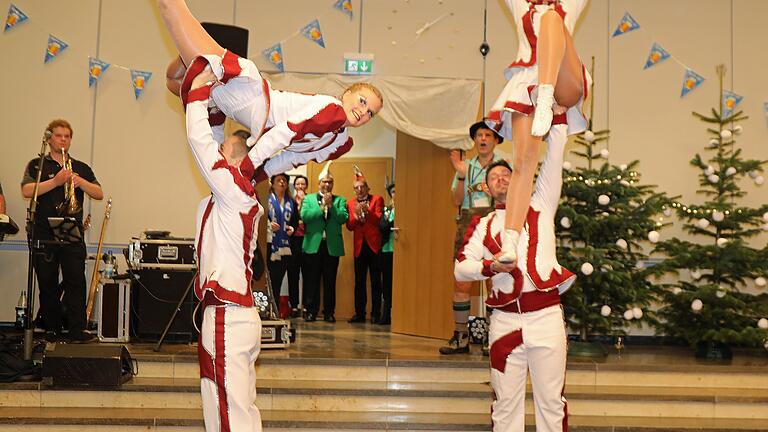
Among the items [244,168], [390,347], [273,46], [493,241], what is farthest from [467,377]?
[273,46]

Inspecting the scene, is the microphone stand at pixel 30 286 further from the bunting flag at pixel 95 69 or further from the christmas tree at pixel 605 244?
the christmas tree at pixel 605 244

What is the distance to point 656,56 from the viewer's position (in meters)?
8.64

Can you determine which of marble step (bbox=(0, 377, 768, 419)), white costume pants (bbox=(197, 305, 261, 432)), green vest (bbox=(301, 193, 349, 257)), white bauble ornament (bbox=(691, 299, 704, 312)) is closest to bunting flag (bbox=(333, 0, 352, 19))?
green vest (bbox=(301, 193, 349, 257))

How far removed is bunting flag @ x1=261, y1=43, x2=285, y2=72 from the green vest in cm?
217

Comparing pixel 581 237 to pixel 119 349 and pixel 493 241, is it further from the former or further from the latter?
pixel 119 349

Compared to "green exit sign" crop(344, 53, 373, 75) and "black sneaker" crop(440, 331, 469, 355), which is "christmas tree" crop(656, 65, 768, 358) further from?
"green exit sign" crop(344, 53, 373, 75)

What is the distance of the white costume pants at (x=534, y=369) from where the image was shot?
4.00 m

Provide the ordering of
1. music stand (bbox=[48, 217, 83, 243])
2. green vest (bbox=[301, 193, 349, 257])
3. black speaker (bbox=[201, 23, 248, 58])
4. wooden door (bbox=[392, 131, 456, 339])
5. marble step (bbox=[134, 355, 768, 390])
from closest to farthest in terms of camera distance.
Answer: black speaker (bbox=[201, 23, 248, 58]) < marble step (bbox=[134, 355, 768, 390]) < music stand (bbox=[48, 217, 83, 243]) < wooden door (bbox=[392, 131, 456, 339]) < green vest (bbox=[301, 193, 349, 257])

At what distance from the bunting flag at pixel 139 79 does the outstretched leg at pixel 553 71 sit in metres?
5.37

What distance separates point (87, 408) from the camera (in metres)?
5.65

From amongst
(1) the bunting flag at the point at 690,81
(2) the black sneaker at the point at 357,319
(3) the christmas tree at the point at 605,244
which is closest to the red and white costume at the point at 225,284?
(3) the christmas tree at the point at 605,244

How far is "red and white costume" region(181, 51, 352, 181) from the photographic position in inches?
137

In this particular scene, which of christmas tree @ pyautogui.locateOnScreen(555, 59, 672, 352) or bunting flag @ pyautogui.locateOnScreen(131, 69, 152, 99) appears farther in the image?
bunting flag @ pyautogui.locateOnScreen(131, 69, 152, 99)

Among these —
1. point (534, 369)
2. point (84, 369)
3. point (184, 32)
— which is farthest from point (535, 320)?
point (84, 369)
